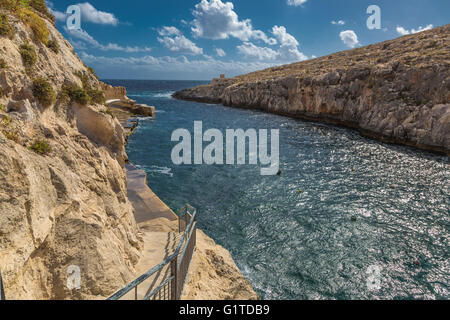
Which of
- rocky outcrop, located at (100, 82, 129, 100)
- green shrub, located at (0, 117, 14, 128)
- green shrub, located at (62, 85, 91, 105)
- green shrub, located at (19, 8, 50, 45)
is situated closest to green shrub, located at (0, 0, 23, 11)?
green shrub, located at (19, 8, 50, 45)

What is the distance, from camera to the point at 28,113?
689cm

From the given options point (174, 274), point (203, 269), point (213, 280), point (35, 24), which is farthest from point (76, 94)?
point (213, 280)

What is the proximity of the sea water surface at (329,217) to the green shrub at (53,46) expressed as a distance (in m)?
11.7

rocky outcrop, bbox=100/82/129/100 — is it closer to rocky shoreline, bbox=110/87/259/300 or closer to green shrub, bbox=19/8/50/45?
rocky shoreline, bbox=110/87/259/300

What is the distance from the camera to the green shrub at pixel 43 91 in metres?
7.54

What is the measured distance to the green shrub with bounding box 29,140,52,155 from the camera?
21.6ft

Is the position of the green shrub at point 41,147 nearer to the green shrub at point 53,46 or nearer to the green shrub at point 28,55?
the green shrub at point 28,55

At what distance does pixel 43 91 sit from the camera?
7.58 m

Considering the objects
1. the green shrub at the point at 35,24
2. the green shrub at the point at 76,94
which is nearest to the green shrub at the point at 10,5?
the green shrub at the point at 35,24

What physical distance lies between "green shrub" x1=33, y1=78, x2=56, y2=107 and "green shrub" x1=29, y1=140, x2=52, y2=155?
1.65 m

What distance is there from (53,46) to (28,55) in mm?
2079

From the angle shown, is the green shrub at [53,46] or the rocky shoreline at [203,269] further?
the green shrub at [53,46]
